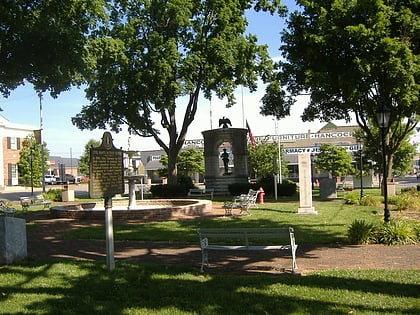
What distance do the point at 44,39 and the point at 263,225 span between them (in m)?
9.35

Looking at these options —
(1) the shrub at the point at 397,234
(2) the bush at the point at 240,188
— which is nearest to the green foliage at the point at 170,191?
(2) the bush at the point at 240,188

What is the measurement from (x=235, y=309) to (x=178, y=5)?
24897 mm

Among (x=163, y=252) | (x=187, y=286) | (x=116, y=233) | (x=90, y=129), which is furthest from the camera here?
(x=90, y=129)

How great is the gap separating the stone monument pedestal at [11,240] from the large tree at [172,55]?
1786 cm

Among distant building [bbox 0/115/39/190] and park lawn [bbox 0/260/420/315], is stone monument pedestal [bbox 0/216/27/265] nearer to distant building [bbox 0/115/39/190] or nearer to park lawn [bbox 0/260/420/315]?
park lawn [bbox 0/260/420/315]

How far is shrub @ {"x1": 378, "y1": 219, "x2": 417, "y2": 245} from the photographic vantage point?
1052cm

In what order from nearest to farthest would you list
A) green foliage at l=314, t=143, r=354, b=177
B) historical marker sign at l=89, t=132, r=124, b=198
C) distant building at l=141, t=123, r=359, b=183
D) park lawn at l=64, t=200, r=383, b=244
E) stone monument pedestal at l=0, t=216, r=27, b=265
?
historical marker sign at l=89, t=132, r=124, b=198
stone monument pedestal at l=0, t=216, r=27, b=265
park lawn at l=64, t=200, r=383, b=244
green foliage at l=314, t=143, r=354, b=177
distant building at l=141, t=123, r=359, b=183

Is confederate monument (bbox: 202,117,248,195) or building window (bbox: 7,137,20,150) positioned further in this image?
building window (bbox: 7,137,20,150)

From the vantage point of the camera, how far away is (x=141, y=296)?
6.44 meters

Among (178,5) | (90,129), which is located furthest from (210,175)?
(178,5)

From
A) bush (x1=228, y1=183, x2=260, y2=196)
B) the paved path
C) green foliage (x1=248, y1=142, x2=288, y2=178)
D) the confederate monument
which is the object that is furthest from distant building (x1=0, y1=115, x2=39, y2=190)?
the paved path

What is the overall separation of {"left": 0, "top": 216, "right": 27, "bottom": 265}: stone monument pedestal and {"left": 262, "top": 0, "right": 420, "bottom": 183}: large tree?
14.7 m

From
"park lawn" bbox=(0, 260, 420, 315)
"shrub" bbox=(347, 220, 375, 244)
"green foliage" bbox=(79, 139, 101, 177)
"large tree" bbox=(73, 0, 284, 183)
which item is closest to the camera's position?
"park lawn" bbox=(0, 260, 420, 315)

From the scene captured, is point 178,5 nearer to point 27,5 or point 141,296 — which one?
point 27,5
